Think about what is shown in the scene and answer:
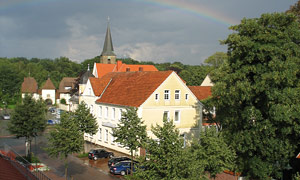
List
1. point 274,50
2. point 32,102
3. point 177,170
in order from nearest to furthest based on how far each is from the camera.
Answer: point 177,170 < point 274,50 < point 32,102

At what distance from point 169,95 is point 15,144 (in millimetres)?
23045

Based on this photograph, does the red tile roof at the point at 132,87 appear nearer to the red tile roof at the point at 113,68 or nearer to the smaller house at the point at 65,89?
the red tile roof at the point at 113,68

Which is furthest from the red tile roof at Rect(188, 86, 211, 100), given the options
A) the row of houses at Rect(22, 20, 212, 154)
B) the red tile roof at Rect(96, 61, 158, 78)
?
the red tile roof at Rect(96, 61, 158, 78)

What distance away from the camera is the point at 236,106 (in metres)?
26.1

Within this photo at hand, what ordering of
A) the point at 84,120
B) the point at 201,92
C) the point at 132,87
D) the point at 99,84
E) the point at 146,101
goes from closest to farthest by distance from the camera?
the point at 146,101 → the point at 84,120 → the point at 132,87 → the point at 99,84 → the point at 201,92

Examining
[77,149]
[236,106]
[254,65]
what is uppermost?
[254,65]

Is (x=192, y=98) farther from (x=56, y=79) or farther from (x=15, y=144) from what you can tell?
(x=56, y=79)

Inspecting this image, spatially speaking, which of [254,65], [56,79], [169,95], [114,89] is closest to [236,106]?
[254,65]

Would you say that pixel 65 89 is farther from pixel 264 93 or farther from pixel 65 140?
pixel 264 93

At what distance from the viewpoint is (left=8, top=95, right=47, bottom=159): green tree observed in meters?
30.2

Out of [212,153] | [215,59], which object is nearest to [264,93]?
[212,153]

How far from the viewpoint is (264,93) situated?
77.7ft

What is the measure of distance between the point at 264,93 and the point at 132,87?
61.3 ft

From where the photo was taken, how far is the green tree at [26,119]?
1188 inches
